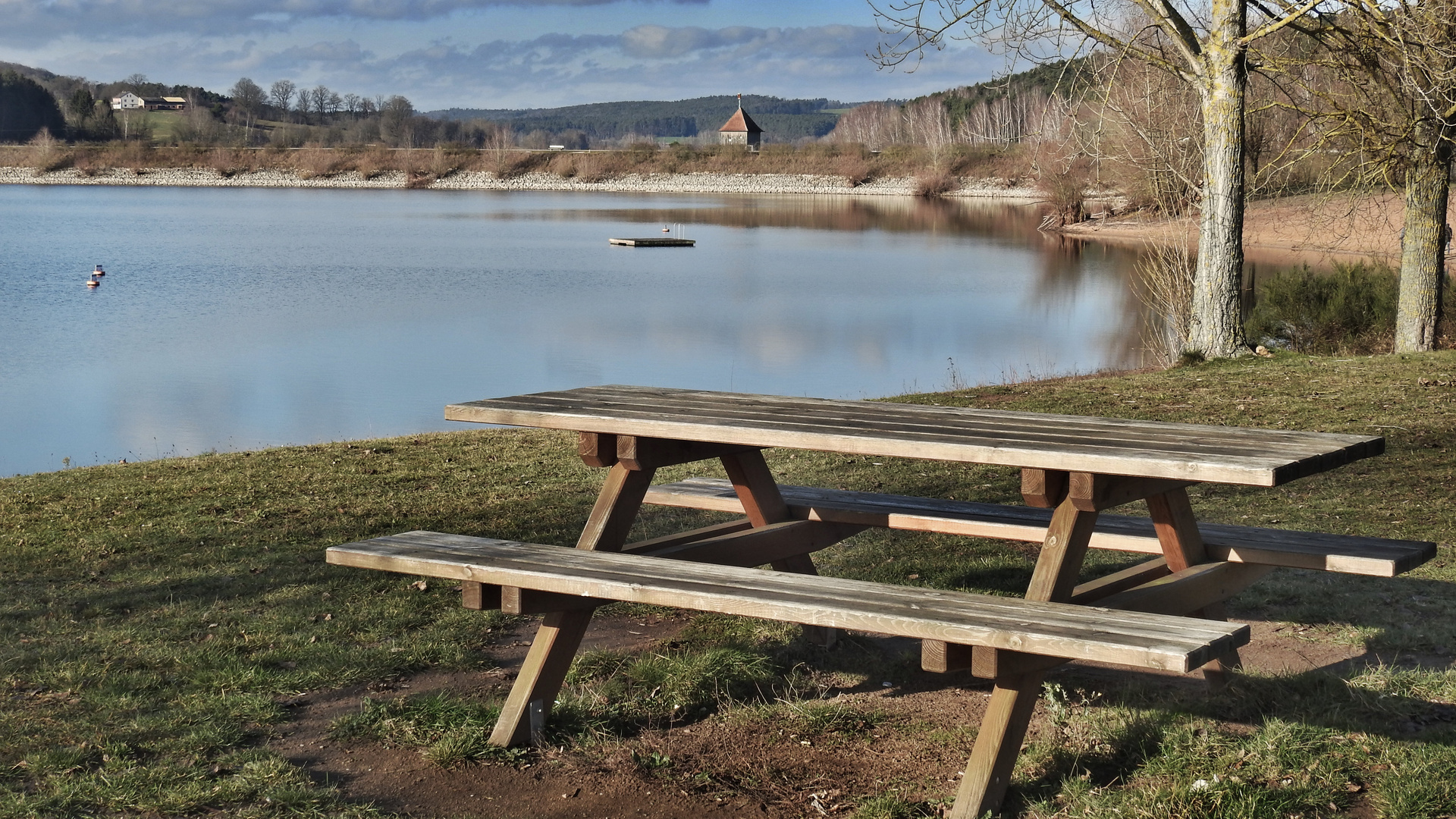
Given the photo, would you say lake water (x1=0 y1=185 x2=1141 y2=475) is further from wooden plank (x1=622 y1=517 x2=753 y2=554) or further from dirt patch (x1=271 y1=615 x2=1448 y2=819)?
dirt patch (x1=271 y1=615 x2=1448 y2=819)

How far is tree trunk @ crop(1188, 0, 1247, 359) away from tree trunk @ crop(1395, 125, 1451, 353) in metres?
2.34

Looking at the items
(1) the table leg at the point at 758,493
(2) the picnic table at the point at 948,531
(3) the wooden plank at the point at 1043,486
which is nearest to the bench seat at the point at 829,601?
(2) the picnic table at the point at 948,531

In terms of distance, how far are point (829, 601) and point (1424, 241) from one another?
12.7 metres

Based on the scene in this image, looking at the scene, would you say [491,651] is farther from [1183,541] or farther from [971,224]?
[971,224]

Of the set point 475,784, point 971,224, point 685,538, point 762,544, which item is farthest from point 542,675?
point 971,224

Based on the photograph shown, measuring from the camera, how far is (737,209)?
6531cm

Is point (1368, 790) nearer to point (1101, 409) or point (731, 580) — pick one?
point (731, 580)

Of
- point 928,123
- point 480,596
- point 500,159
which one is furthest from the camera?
Result: point 928,123

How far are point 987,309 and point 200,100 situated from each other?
147643 millimetres

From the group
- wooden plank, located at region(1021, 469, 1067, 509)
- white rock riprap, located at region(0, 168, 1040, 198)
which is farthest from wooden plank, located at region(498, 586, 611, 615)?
white rock riprap, located at region(0, 168, 1040, 198)

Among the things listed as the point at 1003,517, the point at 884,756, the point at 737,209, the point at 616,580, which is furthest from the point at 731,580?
the point at 737,209

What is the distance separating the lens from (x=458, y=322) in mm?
22516

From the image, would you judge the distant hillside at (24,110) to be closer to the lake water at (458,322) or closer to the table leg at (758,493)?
the lake water at (458,322)

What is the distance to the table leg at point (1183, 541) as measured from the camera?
349cm
